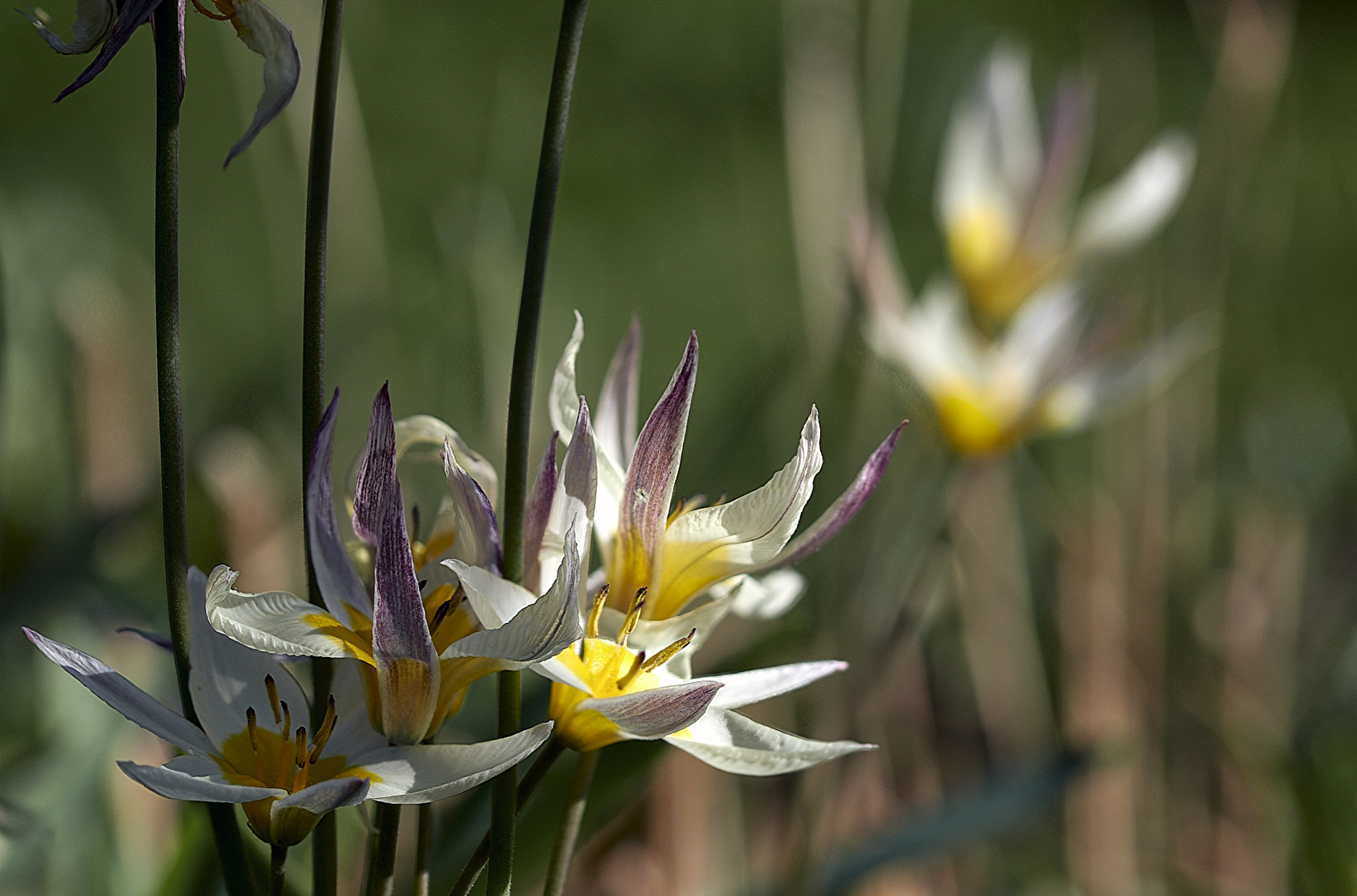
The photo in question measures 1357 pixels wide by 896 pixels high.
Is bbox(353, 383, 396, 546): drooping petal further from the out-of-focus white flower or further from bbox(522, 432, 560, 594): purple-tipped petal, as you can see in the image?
the out-of-focus white flower

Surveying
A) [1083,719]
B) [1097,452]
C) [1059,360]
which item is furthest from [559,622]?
[1097,452]

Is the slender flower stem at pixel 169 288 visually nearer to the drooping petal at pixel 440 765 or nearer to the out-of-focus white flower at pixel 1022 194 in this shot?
the drooping petal at pixel 440 765

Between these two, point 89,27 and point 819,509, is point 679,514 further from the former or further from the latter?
point 819,509

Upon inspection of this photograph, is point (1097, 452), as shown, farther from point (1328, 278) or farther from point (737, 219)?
point (1328, 278)

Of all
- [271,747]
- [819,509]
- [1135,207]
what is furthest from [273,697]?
[819,509]

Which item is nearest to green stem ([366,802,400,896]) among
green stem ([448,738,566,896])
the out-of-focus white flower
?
green stem ([448,738,566,896])
